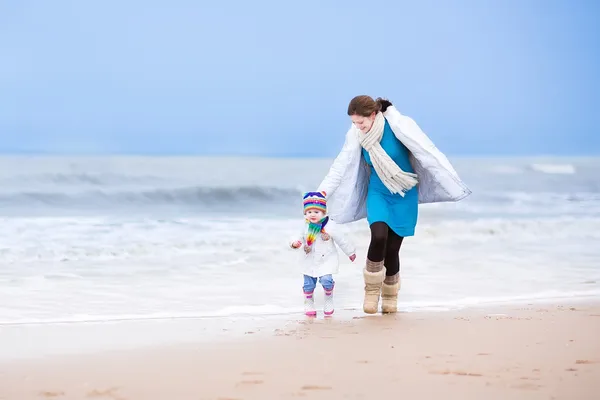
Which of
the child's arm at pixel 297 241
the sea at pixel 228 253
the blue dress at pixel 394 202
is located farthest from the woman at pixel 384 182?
the sea at pixel 228 253

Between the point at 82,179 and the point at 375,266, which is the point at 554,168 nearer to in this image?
the point at 82,179

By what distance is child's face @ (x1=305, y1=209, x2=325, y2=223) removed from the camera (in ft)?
17.5

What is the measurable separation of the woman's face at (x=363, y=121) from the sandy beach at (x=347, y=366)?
124 centimetres

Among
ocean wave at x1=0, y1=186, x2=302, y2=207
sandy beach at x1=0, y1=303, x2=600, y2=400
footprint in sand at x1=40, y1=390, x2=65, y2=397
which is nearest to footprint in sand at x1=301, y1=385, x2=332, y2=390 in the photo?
sandy beach at x1=0, y1=303, x2=600, y2=400

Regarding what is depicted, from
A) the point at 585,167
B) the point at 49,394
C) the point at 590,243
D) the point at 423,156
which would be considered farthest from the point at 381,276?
the point at 585,167

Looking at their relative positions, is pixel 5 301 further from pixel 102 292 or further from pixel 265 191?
pixel 265 191

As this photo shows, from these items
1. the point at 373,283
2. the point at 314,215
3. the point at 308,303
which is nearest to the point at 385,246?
the point at 373,283

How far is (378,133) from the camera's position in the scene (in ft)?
17.1

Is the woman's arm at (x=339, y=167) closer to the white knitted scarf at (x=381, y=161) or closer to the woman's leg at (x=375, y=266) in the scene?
the white knitted scarf at (x=381, y=161)

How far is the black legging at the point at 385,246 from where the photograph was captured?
208 inches

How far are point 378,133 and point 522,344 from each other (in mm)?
1662

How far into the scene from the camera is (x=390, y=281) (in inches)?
219

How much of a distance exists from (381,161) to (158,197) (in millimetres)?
13498

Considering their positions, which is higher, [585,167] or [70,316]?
[585,167]
